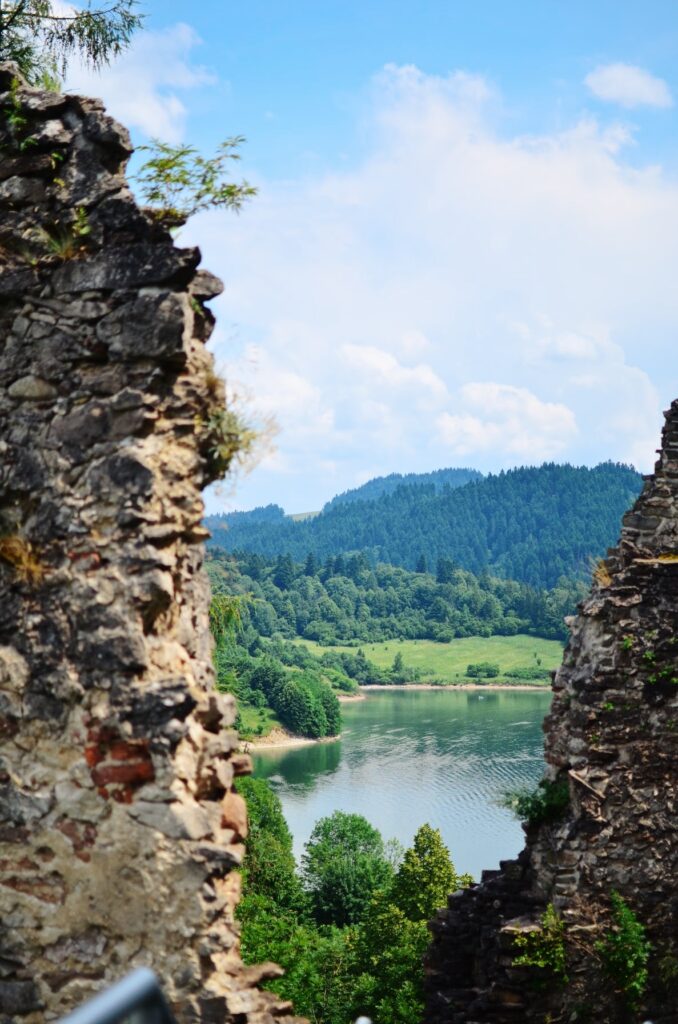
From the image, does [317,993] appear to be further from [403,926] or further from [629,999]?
[629,999]

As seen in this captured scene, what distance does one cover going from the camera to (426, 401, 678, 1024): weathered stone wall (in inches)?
356

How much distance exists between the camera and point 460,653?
133250 mm

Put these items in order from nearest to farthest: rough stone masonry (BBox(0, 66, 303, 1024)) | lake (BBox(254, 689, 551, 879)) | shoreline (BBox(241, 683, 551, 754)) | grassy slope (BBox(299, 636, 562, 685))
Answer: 1. rough stone masonry (BBox(0, 66, 303, 1024))
2. lake (BBox(254, 689, 551, 879))
3. shoreline (BBox(241, 683, 551, 754))
4. grassy slope (BBox(299, 636, 562, 685))

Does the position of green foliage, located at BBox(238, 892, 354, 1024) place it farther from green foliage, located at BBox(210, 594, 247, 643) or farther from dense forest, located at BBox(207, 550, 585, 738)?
dense forest, located at BBox(207, 550, 585, 738)

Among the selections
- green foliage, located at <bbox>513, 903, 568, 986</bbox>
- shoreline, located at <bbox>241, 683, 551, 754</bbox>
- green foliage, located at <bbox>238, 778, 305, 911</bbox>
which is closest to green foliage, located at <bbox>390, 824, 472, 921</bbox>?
green foliage, located at <bbox>238, 778, 305, 911</bbox>

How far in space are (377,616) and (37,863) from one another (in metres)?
157

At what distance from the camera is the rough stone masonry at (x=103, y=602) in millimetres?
4254

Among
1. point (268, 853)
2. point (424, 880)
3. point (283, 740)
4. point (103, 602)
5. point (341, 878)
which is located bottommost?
point (283, 740)

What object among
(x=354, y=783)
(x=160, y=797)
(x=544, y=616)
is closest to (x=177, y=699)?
(x=160, y=797)

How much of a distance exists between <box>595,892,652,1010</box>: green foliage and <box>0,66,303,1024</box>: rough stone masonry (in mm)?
5280

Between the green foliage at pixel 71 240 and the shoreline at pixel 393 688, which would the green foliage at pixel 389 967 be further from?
the shoreline at pixel 393 688

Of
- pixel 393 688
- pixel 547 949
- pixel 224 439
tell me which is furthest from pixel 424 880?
pixel 393 688

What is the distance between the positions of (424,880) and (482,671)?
8963cm

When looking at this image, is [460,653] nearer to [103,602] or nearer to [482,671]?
[482,671]
